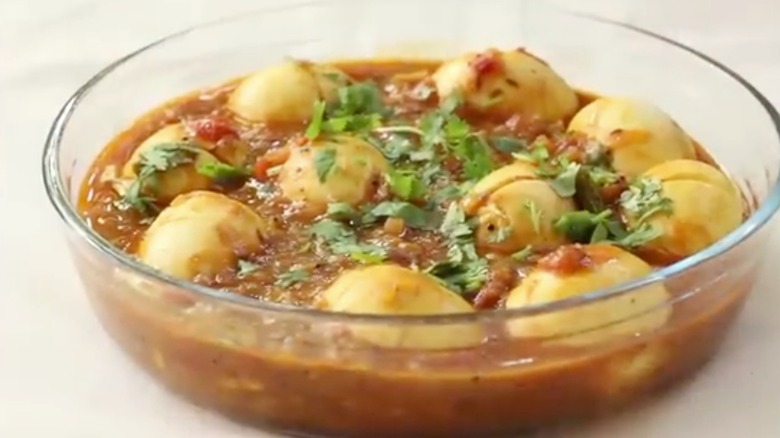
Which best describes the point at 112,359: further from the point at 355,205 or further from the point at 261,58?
the point at 261,58

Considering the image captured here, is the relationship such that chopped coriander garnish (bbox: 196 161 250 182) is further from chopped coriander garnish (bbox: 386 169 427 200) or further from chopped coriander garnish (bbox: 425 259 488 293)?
chopped coriander garnish (bbox: 425 259 488 293)

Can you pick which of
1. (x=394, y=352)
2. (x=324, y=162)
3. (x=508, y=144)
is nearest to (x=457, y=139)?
(x=508, y=144)

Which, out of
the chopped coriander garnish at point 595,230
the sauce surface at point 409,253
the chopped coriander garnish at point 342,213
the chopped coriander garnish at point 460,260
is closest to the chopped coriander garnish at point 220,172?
the sauce surface at point 409,253

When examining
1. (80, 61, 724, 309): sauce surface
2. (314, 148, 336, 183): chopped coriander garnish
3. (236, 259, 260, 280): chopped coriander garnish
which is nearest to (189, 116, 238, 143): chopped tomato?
(80, 61, 724, 309): sauce surface

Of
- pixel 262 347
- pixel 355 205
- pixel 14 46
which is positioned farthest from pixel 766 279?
pixel 14 46

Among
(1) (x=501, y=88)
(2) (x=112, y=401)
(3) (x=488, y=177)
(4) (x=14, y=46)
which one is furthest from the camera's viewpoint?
(4) (x=14, y=46)

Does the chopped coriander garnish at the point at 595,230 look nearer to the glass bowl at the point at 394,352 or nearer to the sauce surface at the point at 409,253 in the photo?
the sauce surface at the point at 409,253
